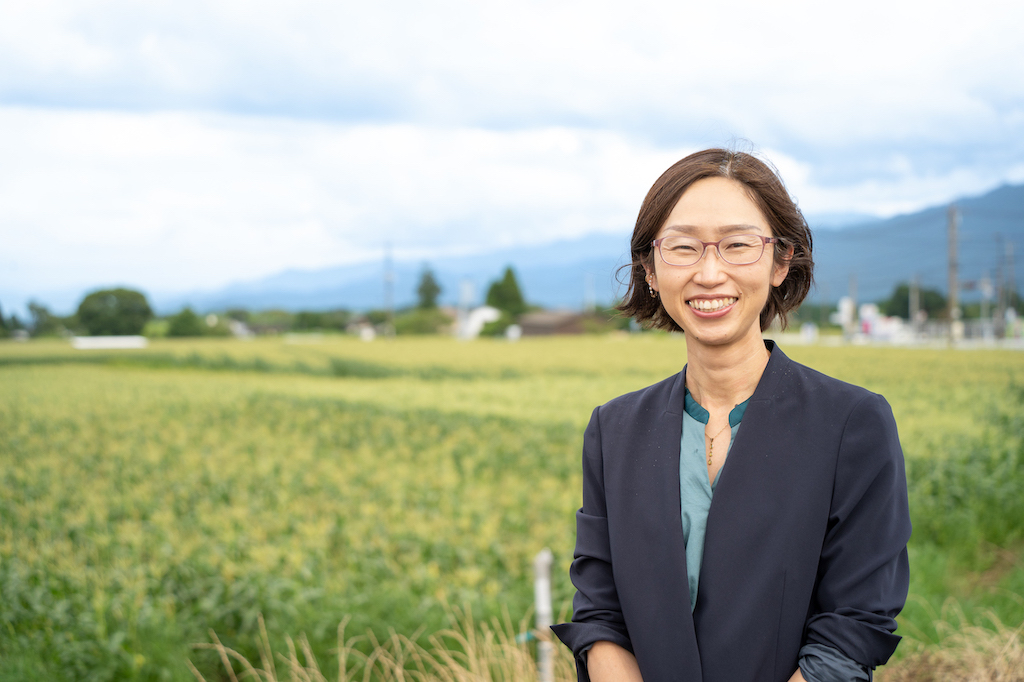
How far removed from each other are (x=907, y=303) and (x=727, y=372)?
30.4 ft

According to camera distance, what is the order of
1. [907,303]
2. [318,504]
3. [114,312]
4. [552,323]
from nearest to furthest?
[318,504] < [114,312] < [907,303] < [552,323]

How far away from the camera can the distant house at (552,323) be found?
1977 centimetres

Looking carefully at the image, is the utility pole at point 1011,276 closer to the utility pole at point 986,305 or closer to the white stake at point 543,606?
the utility pole at point 986,305

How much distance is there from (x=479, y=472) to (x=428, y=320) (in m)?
13.9

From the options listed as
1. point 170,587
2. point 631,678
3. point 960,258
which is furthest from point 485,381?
point 631,678

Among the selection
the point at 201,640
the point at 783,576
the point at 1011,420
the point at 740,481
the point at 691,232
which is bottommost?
the point at 201,640

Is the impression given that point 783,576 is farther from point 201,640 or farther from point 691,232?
point 201,640

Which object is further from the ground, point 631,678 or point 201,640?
point 631,678

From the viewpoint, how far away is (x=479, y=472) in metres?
7.26

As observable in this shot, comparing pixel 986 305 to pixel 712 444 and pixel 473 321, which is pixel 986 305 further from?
pixel 473 321

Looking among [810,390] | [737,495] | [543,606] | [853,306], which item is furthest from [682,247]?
[853,306]

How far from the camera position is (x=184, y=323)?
10.9m

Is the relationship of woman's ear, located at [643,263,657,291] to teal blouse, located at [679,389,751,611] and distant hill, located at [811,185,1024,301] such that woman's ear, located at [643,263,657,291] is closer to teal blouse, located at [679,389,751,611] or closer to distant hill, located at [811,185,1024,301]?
teal blouse, located at [679,389,751,611]

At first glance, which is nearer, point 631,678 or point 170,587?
point 631,678
